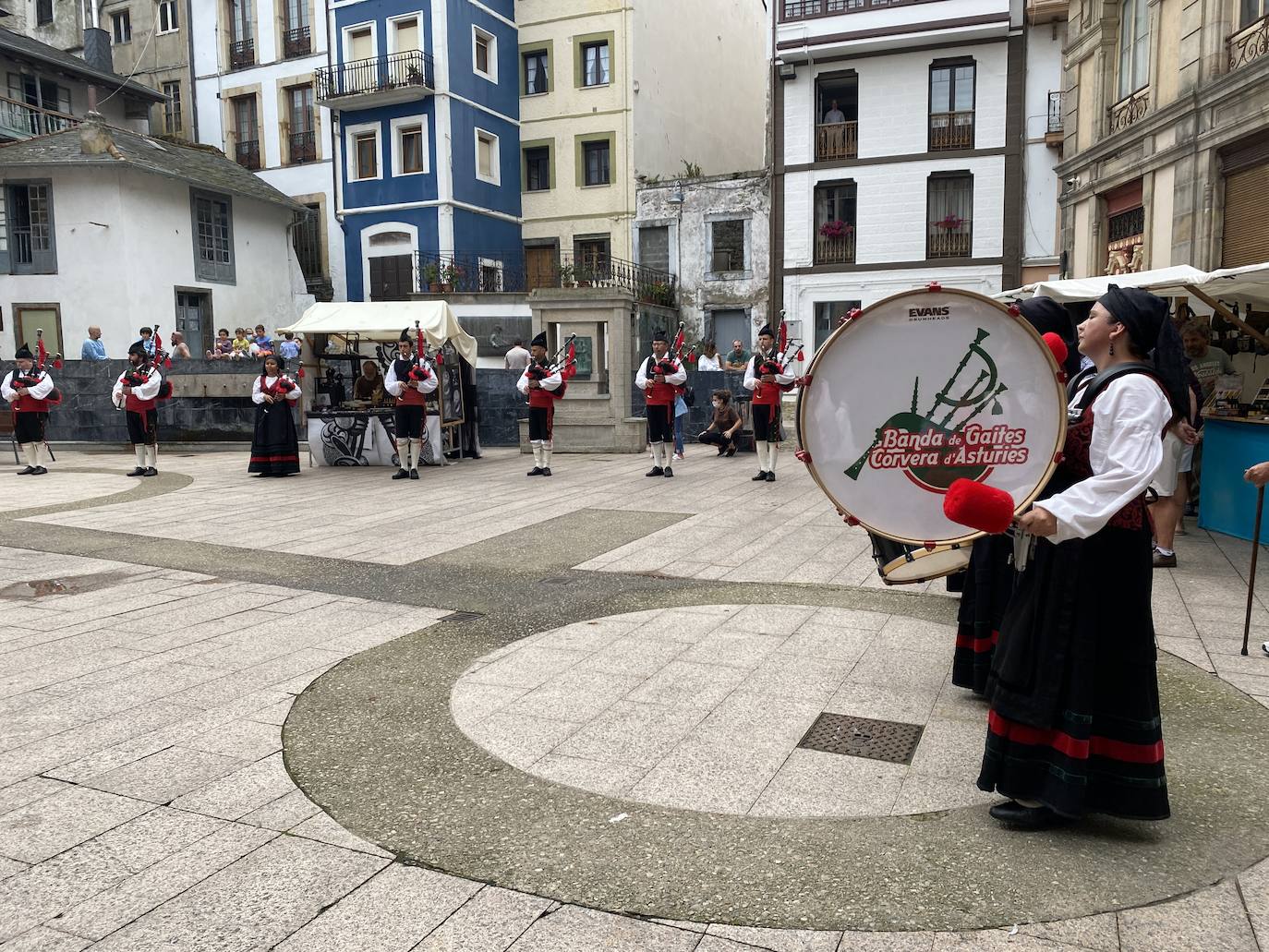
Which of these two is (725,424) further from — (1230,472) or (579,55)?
(579,55)

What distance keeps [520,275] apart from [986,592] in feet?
94.7

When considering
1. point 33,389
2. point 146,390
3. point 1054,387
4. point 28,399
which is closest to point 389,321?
point 146,390

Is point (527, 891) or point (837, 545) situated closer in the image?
point (527, 891)

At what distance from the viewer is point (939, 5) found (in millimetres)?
25672

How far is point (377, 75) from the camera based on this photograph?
30156mm

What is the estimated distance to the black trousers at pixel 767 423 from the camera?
44.6 feet

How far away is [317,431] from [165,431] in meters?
6.42

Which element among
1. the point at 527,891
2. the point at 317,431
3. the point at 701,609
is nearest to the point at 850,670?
the point at 701,609

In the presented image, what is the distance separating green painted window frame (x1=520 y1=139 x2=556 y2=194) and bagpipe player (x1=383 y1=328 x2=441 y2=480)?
19068 mm

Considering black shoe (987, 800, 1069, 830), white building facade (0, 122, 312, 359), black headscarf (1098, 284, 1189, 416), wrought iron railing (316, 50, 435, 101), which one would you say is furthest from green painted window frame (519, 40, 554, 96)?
black shoe (987, 800, 1069, 830)

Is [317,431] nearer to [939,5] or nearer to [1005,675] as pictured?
[1005,675]

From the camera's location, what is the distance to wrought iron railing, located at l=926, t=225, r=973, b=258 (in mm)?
26609

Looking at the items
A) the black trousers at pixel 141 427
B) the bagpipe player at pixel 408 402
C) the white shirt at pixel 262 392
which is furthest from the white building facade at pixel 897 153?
the black trousers at pixel 141 427

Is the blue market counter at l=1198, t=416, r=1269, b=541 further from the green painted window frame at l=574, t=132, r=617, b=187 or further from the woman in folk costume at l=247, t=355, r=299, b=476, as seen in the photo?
the green painted window frame at l=574, t=132, r=617, b=187
